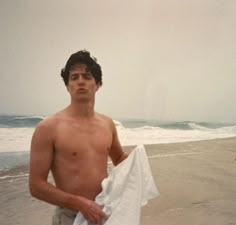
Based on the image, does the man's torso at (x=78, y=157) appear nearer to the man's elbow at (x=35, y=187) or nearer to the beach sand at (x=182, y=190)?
the man's elbow at (x=35, y=187)

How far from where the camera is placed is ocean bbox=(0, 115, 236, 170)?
10.9 ft

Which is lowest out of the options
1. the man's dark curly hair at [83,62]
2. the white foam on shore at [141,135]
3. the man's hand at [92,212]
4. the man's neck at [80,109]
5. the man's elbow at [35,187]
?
the white foam on shore at [141,135]

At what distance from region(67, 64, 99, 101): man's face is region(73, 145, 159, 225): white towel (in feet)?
0.71

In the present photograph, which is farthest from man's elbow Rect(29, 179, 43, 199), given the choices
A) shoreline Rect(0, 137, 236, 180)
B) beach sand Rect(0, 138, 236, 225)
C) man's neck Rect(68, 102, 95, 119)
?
shoreline Rect(0, 137, 236, 180)

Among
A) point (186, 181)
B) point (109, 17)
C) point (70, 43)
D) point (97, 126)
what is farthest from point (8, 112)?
point (97, 126)

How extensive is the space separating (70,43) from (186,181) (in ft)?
5.80

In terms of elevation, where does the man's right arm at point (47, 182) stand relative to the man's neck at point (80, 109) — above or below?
below

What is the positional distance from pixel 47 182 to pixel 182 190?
215cm

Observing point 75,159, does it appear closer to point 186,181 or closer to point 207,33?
point 186,181

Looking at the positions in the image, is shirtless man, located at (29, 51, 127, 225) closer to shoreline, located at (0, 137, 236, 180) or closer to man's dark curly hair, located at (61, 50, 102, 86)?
man's dark curly hair, located at (61, 50, 102, 86)

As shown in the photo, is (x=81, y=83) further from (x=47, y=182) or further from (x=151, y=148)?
(x=151, y=148)

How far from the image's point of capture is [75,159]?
94cm

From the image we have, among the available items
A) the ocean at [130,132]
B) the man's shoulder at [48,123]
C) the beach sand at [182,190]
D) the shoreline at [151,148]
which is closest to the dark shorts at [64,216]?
the man's shoulder at [48,123]

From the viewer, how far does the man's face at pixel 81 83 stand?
95 centimetres
